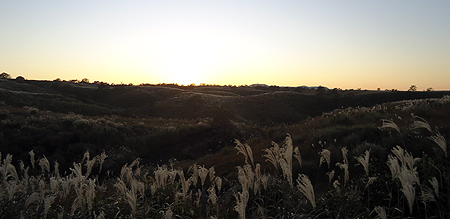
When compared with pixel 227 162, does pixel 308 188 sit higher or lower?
higher

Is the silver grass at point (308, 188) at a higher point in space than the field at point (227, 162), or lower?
higher

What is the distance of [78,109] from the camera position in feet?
138

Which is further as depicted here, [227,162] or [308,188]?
[227,162]

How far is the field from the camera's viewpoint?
14.8ft

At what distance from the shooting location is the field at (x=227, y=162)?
14.8ft

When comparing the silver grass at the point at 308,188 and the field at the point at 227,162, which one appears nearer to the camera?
the silver grass at the point at 308,188

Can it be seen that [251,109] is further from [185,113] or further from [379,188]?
[379,188]

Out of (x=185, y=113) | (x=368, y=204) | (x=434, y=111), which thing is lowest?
(x=185, y=113)

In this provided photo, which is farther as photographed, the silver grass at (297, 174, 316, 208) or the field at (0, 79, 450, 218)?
the field at (0, 79, 450, 218)

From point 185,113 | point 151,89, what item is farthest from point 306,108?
point 151,89

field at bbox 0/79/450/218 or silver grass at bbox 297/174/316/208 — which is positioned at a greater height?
silver grass at bbox 297/174/316/208

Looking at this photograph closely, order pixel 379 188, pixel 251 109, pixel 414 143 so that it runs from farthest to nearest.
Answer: pixel 251 109 < pixel 414 143 < pixel 379 188

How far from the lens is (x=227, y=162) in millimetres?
12883

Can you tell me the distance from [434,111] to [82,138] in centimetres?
1920
